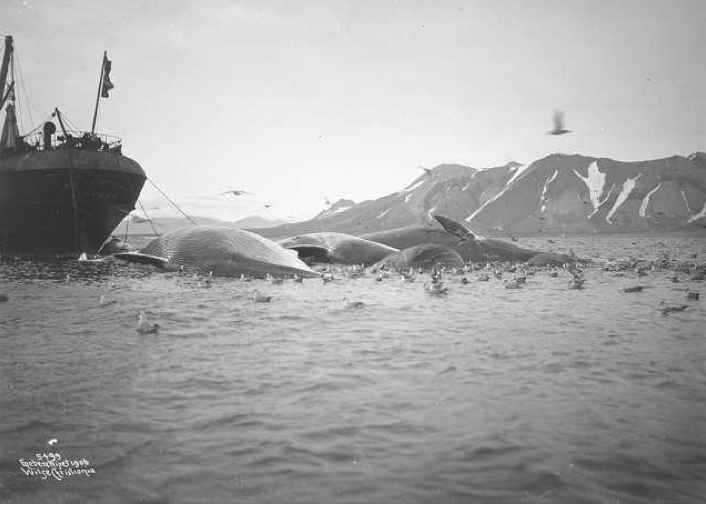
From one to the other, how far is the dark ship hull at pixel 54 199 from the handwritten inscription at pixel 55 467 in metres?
29.4

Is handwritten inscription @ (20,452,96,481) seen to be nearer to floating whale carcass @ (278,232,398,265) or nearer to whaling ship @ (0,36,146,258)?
floating whale carcass @ (278,232,398,265)

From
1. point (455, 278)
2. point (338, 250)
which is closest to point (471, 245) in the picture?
point (338, 250)

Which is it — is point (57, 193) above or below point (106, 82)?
below

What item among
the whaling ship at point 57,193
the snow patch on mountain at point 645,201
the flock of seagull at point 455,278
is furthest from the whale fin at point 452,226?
the snow patch on mountain at point 645,201

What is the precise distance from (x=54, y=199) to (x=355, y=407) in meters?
31.4

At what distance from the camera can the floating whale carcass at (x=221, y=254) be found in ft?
46.9

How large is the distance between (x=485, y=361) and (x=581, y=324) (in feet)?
10.2

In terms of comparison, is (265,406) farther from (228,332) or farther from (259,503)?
(228,332)

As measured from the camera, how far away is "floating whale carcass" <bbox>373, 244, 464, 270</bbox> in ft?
60.3

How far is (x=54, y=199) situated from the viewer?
29.0 metres

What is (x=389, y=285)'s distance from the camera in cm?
1313

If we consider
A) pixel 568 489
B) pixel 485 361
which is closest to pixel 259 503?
pixel 568 489

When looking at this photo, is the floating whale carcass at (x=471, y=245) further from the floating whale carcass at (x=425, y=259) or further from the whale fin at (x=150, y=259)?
the whale fin at (x=150, y=259)

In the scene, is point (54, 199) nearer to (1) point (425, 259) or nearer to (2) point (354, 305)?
(1) point (425, 259)
